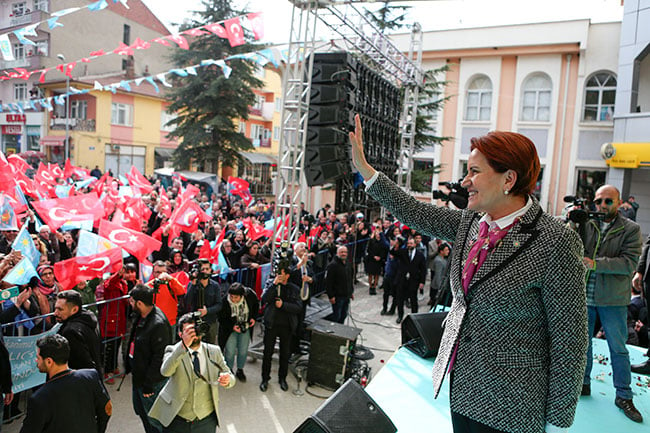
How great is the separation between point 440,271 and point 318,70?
5065 millimetres

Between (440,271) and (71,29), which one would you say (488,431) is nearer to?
(440,271)

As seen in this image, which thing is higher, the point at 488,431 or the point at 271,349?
the point at 488,431

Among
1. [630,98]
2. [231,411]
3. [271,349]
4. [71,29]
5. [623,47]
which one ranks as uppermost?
[71,29]

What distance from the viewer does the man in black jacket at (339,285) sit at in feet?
29.7

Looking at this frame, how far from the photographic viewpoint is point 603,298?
4.12 m

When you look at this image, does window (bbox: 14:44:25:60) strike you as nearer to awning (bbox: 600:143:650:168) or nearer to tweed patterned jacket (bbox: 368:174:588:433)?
awning (bbox: 600:143:650:168)

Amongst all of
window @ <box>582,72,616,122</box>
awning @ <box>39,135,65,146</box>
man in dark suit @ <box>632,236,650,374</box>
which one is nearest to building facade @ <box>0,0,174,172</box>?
awning @ <box>39,135,65,146</box>

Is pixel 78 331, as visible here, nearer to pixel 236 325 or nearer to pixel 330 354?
pixel 236 325

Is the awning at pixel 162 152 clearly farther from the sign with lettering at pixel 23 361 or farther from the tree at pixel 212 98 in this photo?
the sign with lettering at pixel 23 361

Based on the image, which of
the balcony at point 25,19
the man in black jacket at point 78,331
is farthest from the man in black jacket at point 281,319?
the balcony at point 25,19

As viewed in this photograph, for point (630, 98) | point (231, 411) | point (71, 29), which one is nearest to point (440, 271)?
point (231, 411)

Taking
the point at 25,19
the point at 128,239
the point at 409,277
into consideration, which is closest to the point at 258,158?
the point at 25,19

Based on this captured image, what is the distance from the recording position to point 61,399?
365 centimetres

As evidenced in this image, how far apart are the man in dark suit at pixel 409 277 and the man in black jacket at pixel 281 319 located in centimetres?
381
